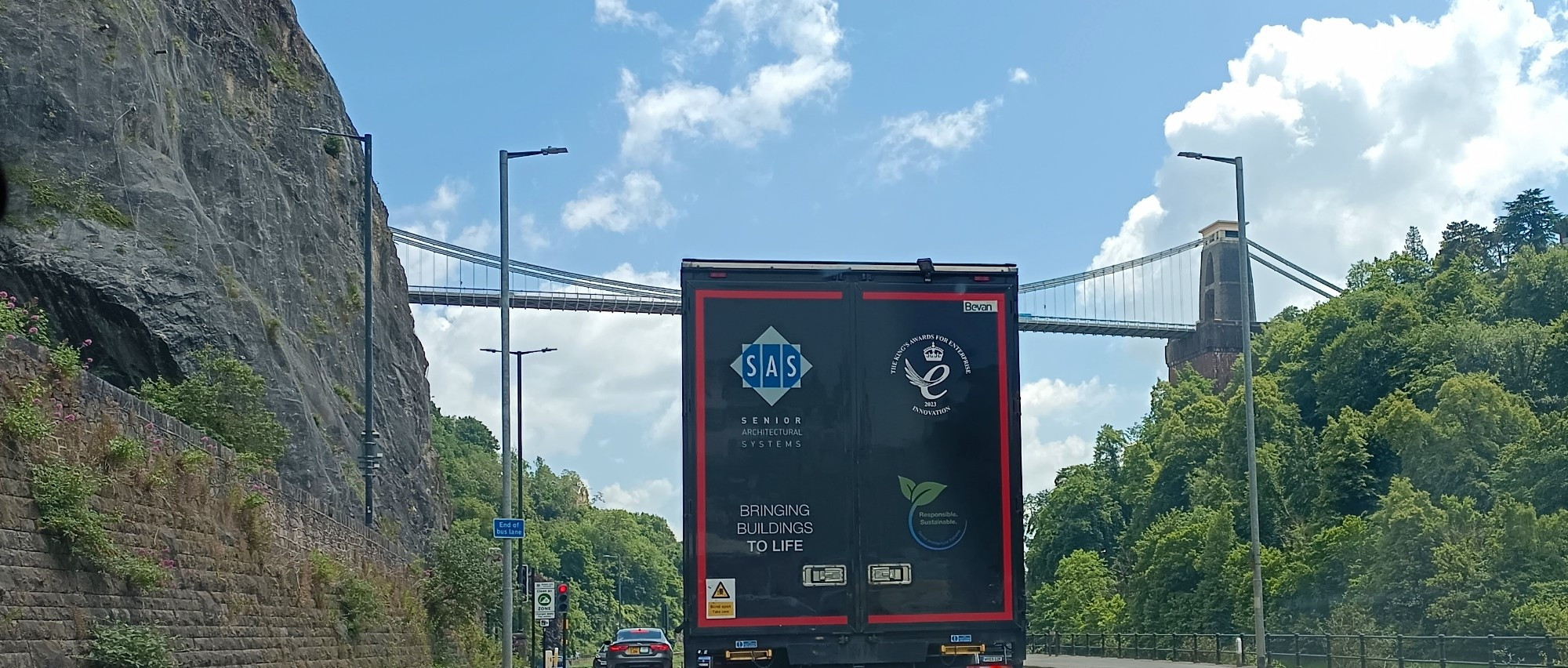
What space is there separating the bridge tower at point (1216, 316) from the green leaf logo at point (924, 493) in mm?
107898

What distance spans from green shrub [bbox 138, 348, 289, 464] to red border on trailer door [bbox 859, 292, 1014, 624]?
15860 millimetres

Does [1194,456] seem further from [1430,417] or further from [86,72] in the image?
[86,72]

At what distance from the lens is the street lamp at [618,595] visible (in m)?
136

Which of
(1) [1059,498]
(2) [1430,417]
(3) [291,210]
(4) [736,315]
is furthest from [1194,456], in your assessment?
Answer: (4) [736,315]

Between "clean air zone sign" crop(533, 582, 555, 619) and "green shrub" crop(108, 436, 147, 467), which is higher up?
"green shrub" crop(108, 436, 147, 467)

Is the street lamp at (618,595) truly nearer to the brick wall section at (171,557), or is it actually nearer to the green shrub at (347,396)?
the green shrub at (347,396)

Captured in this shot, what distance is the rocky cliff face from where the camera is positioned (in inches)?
1150

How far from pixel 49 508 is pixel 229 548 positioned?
18.9 feet

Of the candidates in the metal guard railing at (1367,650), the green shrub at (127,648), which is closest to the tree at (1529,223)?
the metal guard railing at (1367,650)

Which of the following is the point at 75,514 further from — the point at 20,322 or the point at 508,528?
the point at 508,528

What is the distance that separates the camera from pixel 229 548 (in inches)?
832

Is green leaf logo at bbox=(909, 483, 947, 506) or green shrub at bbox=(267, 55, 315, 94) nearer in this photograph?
green leaf logo at bbox=(909, 483, 947, 506)

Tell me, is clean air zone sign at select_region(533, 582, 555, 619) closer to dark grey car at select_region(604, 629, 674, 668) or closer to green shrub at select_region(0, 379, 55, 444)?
dark grey car at select_region(604, 629, 674, 668)

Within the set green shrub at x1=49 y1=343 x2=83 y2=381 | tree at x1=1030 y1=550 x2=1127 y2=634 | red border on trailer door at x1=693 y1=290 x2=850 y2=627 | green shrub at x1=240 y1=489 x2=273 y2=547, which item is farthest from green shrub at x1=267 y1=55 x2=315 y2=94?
tree at x1=1030 y1=550 x2=1127 y2=634
